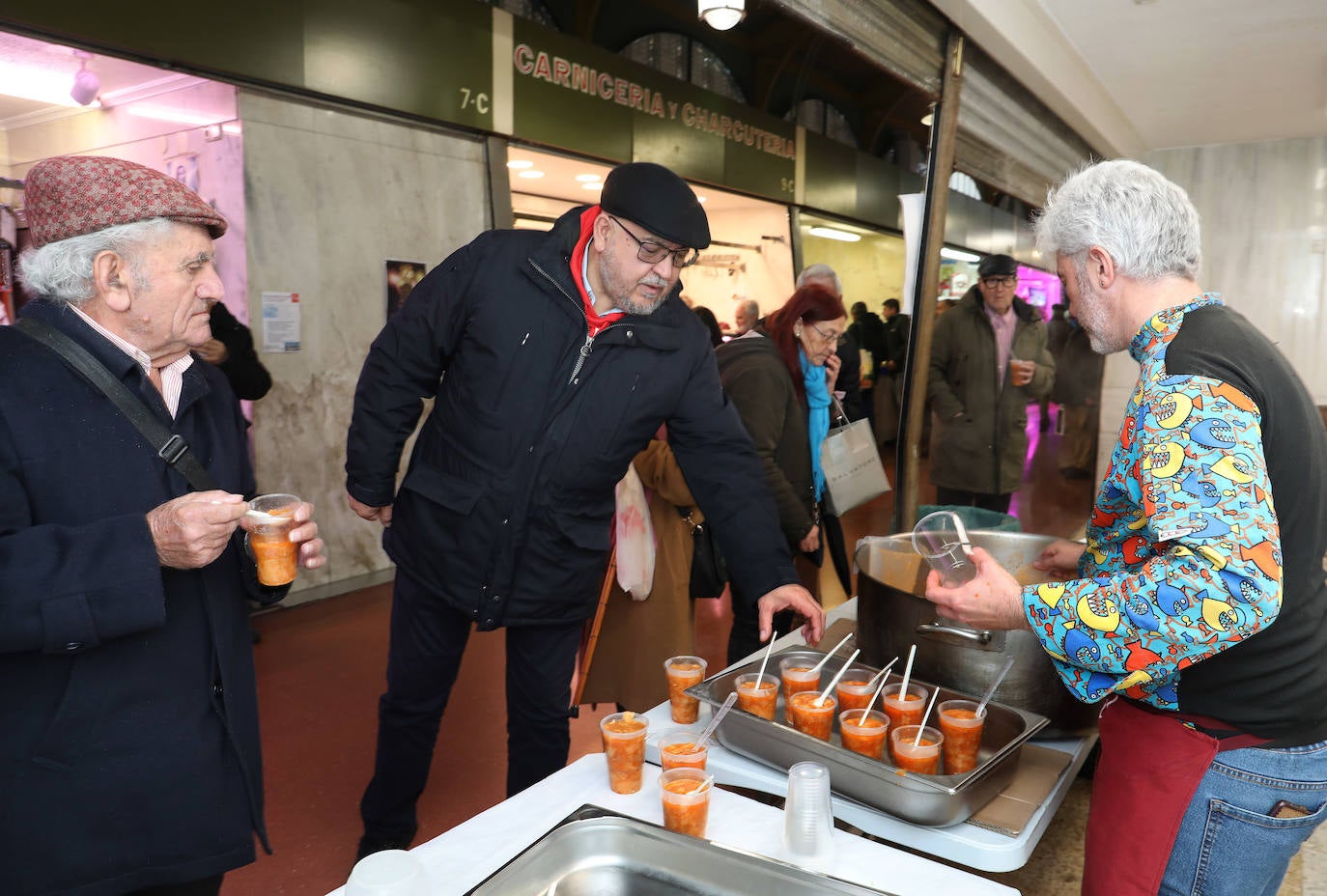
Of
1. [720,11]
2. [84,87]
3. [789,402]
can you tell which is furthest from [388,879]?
[84,87]

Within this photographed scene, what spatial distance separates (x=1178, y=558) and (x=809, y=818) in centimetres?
68

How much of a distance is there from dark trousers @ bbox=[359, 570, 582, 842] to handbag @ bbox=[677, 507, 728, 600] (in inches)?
30.6

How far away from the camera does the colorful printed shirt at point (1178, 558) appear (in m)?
1.34

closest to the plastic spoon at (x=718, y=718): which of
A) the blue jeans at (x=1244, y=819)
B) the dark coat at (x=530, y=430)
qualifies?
the dark coat at (x=530, y=430)

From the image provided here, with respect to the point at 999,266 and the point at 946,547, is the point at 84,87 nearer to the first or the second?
the point at 999,266

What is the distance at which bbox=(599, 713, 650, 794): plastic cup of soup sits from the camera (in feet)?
5.17

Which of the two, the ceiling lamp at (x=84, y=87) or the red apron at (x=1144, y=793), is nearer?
the red apron at (x=1144, y=793)

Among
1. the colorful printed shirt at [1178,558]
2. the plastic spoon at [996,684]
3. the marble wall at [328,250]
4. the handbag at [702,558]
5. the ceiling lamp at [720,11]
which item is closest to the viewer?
the colorful printed shirt at [1178,558]

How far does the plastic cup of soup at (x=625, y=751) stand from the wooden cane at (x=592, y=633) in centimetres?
139

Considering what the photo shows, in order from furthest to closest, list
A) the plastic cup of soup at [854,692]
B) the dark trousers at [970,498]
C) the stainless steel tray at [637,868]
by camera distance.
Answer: the dark trousers at [970,498] < the plastic cup of soup at [854,692] < the stainless steel tray at [637,868]

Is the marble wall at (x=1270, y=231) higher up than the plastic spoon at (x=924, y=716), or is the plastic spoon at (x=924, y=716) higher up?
the marble wall at (x=1270, y=231)

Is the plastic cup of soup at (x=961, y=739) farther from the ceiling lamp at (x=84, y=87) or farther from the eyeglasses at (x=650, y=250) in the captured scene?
the ceiling lamp at (x=84, y=87)

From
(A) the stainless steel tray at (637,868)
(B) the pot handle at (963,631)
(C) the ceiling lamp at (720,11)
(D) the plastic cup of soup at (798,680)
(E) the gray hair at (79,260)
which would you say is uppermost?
(C) the ceiling lamp at (720,11)

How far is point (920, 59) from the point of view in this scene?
3949mm
